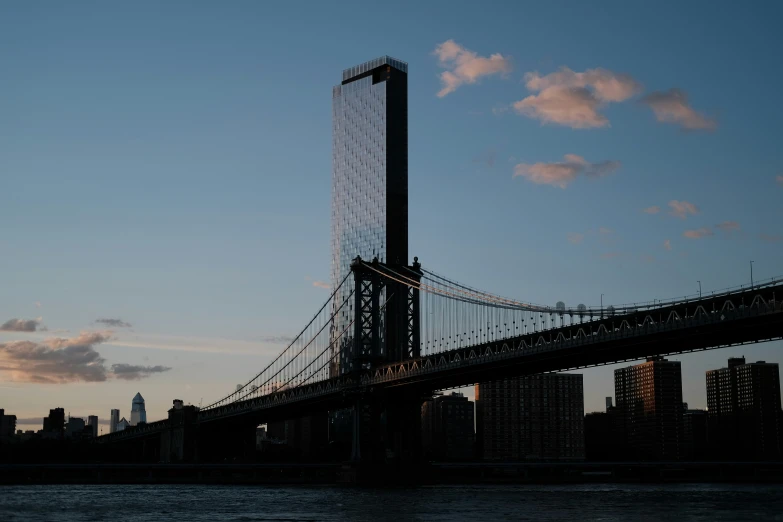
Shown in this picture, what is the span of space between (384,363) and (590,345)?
3261cm

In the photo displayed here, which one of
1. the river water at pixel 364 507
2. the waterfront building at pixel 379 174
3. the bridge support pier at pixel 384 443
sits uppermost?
the waterfront building at pixel 379 174

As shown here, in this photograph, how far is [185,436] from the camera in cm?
15962

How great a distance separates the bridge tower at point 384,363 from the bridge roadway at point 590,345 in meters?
1.94

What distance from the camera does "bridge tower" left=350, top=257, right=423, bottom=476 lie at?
105 meters

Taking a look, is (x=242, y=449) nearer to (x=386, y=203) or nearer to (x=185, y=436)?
(x=185, y=436)

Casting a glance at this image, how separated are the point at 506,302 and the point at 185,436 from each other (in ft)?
257

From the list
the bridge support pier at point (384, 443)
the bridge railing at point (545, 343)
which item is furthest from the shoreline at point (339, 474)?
the bridge railing at point (545, 343)

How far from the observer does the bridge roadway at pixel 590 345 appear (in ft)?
223

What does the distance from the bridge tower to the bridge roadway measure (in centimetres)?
194

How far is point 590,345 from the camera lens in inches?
3127

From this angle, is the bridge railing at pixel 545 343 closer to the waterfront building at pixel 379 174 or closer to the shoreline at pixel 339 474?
the shoreline at pixel 339 474

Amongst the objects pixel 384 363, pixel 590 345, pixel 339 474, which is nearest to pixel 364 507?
pixel 590 345

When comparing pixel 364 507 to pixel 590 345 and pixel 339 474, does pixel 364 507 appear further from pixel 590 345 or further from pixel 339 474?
pixel 339 474

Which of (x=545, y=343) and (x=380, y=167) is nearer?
(x=545, y=343)
